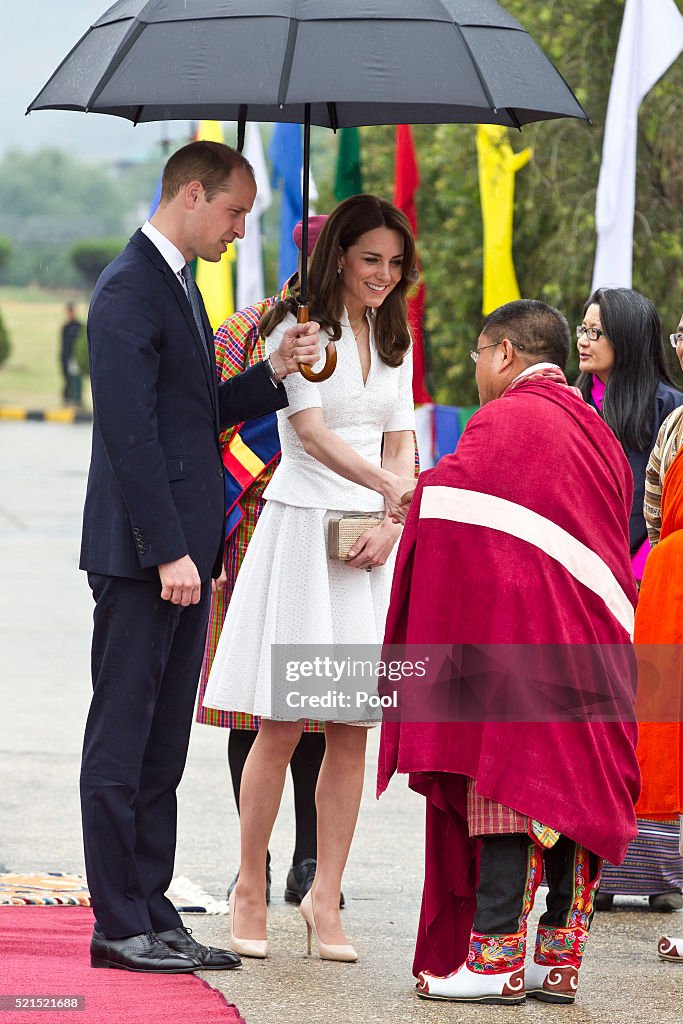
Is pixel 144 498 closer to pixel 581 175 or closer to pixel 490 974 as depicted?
pixel 490 974

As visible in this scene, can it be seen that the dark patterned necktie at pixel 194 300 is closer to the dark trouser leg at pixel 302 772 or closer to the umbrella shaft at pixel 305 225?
the umbrella shaft at pixel 305 225

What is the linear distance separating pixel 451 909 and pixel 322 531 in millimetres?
1035

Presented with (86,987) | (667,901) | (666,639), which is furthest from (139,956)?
(667,901)

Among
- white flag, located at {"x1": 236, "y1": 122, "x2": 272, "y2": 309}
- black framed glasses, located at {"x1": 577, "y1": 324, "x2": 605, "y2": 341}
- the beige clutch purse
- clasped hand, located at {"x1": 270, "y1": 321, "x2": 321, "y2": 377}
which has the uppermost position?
white flag, located at {"x1": 236, "y1": 122, "x2": 272, "y2": 309}

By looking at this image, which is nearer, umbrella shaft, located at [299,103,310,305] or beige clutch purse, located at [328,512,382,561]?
umbrella shaft, located at [299,103,310,305]

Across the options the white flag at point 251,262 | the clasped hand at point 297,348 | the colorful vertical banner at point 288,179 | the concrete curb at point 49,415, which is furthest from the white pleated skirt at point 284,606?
the concrete curb at point 49,415

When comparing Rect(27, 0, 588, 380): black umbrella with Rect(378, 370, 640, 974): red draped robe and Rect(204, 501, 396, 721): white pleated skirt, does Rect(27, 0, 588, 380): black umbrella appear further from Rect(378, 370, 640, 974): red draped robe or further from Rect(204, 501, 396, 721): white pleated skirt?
Rect(204, 501, 396, 721): white pleated skirt

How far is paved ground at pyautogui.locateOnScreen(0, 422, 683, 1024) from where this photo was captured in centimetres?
409

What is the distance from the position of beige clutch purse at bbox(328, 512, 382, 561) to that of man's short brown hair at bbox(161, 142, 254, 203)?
0.92 m

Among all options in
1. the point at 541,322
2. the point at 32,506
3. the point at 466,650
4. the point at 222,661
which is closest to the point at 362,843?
the point at 222,661

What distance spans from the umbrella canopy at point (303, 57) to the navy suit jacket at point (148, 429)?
1.29 feet

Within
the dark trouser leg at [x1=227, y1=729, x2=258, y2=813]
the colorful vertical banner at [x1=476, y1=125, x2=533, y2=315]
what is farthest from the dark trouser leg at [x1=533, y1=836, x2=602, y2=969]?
the colorful vertical banner at [x1=476, y1=125, x2=533, y2=315]

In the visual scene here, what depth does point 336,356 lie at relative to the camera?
177 inches

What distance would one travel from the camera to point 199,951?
4.30 metres
